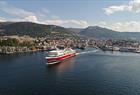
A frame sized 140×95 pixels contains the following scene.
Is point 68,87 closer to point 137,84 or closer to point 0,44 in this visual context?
point 137,84

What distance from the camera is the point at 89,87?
2061 inches

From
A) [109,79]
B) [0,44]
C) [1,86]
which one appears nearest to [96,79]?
[109,79]

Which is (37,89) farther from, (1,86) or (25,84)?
(1,86)

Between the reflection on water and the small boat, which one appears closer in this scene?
the reflection on water

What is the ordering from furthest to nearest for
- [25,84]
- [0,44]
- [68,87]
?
[0,44] < [25,84] < [68,87]

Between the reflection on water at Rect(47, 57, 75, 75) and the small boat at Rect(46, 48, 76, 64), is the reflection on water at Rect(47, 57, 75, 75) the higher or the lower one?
the lower one

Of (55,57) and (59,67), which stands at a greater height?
(55,57)

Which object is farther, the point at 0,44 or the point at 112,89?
the point at 0,44

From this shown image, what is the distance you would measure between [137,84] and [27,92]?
94.7ft

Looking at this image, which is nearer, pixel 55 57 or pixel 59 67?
pixel 59 67

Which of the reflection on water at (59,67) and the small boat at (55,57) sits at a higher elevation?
the small boat at (55,57)

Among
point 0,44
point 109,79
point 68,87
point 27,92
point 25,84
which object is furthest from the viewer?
point 0,44

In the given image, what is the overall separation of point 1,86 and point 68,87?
55.8ft

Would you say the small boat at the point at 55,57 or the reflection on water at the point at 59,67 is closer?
the reflection on water at the point at 59,67
